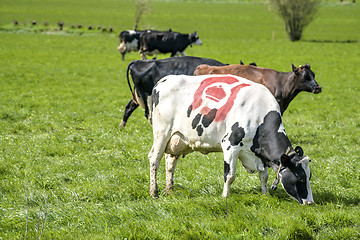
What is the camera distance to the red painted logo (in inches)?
276

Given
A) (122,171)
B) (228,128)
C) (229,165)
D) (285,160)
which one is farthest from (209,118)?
(122,171)

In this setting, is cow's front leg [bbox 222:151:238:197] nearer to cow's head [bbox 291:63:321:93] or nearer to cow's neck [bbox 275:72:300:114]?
cow's neck [bbox 275:72:300:114]

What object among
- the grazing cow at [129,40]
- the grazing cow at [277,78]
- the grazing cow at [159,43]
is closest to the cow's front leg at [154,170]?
the grazing cow at [277,78]

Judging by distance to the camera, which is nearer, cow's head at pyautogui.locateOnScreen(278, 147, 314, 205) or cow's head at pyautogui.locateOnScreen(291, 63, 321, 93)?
cow's head at pyautogui.locateOnScreen(278, 147, 314, 205)

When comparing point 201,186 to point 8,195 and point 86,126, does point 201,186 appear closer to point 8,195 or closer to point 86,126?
point 8,195

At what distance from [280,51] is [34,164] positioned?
30515mm

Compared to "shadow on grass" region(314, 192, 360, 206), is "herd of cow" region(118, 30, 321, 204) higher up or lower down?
higher up

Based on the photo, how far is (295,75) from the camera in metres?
11.5

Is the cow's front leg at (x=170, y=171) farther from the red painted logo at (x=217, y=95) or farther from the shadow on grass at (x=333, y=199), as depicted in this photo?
the shadow on grass at (x=333, y=199)

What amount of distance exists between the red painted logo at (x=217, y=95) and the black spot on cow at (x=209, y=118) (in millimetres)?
40

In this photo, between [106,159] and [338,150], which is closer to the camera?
[106,159]

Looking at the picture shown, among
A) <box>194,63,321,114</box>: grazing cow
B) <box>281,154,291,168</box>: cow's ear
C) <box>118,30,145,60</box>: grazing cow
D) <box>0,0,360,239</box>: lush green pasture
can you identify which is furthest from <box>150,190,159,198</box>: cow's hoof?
<box>118,30,145,60</box>: grazing cow

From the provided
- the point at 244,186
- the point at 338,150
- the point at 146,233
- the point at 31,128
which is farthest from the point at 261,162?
the point at 31,128

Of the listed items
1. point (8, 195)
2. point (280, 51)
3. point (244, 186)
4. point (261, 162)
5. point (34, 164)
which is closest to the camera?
point (261, 162)
